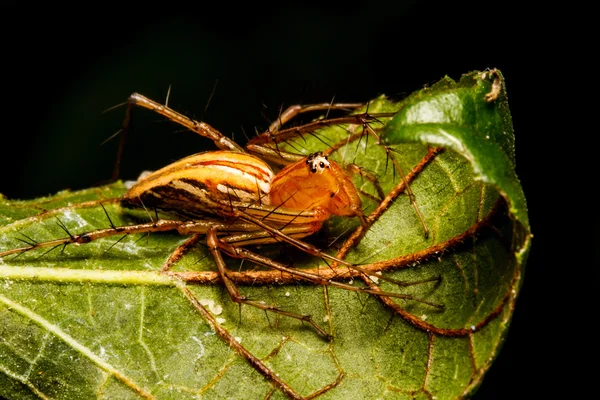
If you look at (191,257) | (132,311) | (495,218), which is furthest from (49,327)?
(495,218)

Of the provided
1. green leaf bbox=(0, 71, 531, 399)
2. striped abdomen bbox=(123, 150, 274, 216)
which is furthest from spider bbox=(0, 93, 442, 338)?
green leaf bbox=(0, 71, 531, 399)

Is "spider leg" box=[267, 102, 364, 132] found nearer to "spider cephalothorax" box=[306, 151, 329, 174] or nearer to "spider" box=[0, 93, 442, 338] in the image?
"spider" box=[0, 93, 442, 338]

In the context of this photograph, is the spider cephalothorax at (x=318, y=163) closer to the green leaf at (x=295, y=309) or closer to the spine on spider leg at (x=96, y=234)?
the green leaf at (x=295, y=309)

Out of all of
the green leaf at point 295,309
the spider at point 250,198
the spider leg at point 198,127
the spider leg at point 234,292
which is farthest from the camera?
the spider leg at point 198,127

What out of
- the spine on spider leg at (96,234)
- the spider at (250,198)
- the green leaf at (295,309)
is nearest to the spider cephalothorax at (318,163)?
the spider at (250,198)

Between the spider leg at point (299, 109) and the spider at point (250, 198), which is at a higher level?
the spider leg at point (299, 109)

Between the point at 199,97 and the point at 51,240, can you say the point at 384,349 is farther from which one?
the point at 199,97

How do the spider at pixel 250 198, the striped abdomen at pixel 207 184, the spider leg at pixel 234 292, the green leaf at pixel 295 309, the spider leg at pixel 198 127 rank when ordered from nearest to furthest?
1. the green leaf at pixel 295 309
2. the spider leg at pixel 234 292
3. the spider at pixel 250 198
4. the striped abdomen at pixel 207 184
5. the spider leg at pixel 198 127

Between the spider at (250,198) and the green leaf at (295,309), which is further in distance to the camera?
the spider at (250,198)
